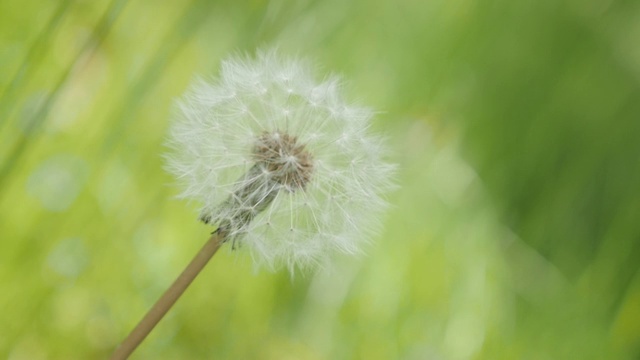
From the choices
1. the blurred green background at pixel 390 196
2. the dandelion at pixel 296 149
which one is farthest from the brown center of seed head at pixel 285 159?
the blurred green background at pixel 390 196

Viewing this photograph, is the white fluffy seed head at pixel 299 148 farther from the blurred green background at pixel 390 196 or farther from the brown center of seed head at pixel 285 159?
the blurred green background at pixel 390 196

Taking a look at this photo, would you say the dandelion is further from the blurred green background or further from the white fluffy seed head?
the blurred green background

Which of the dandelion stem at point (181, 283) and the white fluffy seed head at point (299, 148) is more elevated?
the white fluffy seed head at point (299, 148)

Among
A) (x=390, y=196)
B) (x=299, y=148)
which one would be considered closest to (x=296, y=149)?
(x=299, y=148)

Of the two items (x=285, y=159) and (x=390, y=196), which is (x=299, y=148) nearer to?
(x=285, y=159)

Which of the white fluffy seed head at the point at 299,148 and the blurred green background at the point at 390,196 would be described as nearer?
the white fluffy seed head at the point at 299,148

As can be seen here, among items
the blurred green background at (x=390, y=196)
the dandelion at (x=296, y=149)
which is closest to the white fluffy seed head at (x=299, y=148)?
the dandelion at (x=296, y=149)

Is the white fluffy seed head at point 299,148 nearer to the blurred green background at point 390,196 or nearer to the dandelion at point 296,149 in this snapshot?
the dandelion at point 296,149

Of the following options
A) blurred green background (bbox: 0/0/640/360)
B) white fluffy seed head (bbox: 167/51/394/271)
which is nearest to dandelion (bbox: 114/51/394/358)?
white fluffy seed head (bbox: 167/51/394/271)
